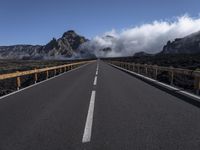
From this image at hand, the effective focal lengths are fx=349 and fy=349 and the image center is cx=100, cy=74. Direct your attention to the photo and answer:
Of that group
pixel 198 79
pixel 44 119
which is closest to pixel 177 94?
pixel 198 79

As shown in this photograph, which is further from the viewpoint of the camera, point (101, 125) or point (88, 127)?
point (101, 125)

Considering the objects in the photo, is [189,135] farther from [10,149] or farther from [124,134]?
[10,149]

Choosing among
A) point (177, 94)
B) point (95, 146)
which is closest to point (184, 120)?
point (95, 146)

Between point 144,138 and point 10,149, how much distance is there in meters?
2.43

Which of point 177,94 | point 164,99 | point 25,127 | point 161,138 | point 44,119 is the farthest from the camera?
point 177,94

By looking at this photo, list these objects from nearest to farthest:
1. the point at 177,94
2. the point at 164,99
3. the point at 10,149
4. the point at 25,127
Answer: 1. the point at 10,149
2. the point at 25,127
3. the point at 164,99
4. the point at 177,94

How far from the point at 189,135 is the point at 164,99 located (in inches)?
214

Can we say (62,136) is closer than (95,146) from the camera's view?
No

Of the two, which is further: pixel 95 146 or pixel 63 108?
pixel 63 108

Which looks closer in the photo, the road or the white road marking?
the road

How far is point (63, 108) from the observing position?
10383 millimetres

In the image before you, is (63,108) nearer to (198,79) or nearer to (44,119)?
(44,119)

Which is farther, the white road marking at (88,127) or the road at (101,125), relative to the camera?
the white road marking at (88,127)

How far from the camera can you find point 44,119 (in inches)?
339
